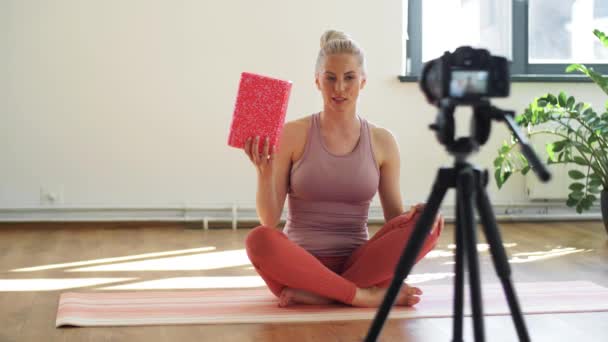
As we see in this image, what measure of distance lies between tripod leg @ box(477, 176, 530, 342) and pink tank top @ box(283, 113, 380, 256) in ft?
4.42

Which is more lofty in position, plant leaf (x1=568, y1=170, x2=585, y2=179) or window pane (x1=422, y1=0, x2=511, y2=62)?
window pane (x1=422, y1=0, x2=511, y2=62)

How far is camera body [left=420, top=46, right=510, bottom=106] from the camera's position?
1434 millimetres

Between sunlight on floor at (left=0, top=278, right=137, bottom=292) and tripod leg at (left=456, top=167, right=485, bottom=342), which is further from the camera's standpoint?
sunlight on floor at (left=0, top=278, right=137, bottom=292)

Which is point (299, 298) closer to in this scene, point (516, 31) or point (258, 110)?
point (258, 110)

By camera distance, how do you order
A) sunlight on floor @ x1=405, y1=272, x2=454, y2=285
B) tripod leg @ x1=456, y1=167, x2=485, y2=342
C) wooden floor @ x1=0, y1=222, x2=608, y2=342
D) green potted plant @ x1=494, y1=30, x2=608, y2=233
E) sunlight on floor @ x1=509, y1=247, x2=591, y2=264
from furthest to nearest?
green potted plant @ x1=494, y1=30, x2=608, y2=233 < sunlight on floor @ x1=509, y1=247, x2=591, y2=264 < sunlight on floor @ x1=405, y1=272, x2=454, y2=285 < wooden floor @ x1=0, y1=222, x2=608, y2=342 < tripod leg @ x1=456, y1=167, x2=485, y2=342

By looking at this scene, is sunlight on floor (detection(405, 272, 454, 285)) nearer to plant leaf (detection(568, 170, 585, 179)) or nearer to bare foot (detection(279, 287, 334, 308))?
bare foot (detection(279, 287, 334, 308))

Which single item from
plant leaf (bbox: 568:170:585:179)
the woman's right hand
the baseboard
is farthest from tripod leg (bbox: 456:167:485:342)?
the baseboard

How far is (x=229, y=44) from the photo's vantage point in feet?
16.3

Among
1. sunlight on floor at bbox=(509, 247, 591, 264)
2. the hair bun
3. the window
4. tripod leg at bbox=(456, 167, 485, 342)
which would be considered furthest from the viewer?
the window

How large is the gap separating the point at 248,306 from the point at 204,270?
815mm

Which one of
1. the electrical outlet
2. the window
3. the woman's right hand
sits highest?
the window

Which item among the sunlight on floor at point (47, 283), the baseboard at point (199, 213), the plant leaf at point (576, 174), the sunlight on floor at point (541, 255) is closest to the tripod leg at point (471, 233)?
the sunlight on floor at point (47, 283)

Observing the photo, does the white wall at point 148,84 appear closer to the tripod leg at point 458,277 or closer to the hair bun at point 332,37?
the hair bun at point 332,37

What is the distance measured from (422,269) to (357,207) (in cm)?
80
